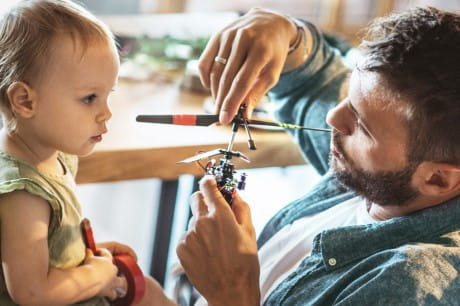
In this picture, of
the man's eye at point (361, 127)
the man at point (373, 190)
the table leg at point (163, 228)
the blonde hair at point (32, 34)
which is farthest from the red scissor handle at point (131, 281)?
the table leg at point (163, 228)

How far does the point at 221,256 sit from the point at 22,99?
39cm

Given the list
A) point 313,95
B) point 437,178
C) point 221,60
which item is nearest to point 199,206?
point 221,60

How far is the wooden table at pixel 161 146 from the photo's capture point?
4.14 ft

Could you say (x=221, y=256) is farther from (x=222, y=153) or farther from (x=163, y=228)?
(x=163, y=228)

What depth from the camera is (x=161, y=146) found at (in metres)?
1.33

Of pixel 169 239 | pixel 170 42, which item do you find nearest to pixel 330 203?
pixel 169 239

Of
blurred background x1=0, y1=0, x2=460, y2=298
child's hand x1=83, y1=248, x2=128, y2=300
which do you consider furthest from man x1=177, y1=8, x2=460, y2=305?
blurred background x1=0, y1=0, x2=460, y2=298

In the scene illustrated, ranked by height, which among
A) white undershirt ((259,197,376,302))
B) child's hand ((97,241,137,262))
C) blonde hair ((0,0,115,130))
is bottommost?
child's hand ((97,241,137,262))

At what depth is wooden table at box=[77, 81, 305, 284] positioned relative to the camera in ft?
4.14

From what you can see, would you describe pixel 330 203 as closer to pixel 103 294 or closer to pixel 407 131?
pixel 407 131

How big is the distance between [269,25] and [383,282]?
1.85ft

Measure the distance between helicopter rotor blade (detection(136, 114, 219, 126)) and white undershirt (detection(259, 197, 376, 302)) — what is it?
311 millimetres

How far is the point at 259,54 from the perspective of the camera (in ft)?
3.48

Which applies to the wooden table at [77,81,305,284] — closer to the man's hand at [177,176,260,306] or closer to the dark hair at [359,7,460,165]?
the man's hand at [177,176,260,306]
